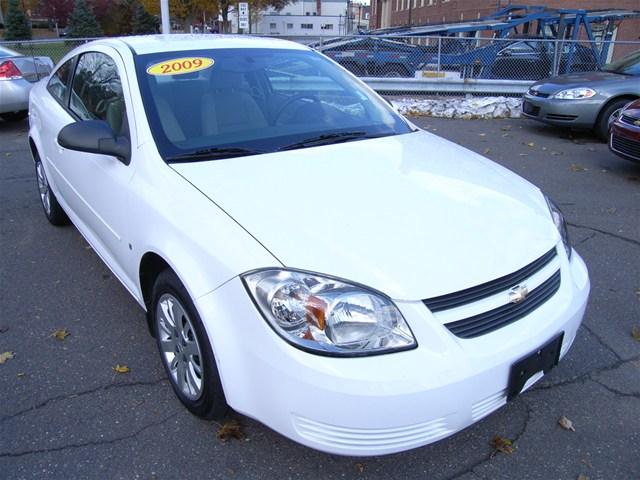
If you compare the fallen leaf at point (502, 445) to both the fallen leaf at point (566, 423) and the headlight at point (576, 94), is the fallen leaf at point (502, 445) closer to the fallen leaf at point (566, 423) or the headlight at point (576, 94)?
the fallen leaf at point (566, 423)

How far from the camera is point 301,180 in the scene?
2.45 meters

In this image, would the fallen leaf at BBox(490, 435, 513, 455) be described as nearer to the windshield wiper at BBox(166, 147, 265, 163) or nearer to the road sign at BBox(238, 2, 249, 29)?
the windshield wiper at BBox(166, 147, 265, 163)

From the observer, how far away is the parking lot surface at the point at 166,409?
221 centimetres

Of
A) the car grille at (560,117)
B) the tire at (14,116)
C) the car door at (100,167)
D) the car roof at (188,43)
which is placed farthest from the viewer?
the tire at (14,116)

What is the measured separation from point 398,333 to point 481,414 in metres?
0.48

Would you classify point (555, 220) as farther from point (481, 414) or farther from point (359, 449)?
point (359, 449)

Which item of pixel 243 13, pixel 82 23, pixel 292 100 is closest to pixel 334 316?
pixel 292 100

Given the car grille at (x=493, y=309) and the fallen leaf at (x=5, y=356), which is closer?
the car grille at (x=493, y=309)

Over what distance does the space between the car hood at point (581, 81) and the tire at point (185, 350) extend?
788cm

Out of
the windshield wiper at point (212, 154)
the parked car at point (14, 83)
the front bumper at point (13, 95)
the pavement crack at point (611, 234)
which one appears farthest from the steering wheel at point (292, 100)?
the parked car at point (14, 83)

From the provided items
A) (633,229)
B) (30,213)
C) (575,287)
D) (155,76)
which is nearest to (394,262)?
(575,287)

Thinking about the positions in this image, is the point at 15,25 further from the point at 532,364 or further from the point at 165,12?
the point at 532,364

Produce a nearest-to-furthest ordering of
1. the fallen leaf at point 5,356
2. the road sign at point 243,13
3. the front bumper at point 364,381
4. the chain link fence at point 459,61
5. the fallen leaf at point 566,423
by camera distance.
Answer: the front bumper at point 364,381, the fallen leaf at point 566,423, the fallen leaf at point 5,356, the chain link fence at point 459,61, the road sign at point 243,13

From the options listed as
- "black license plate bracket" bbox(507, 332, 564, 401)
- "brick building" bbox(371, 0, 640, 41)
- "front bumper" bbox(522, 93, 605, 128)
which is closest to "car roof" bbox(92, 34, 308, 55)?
"black license plate bracket" bbox(507, 332, 564, 401)
